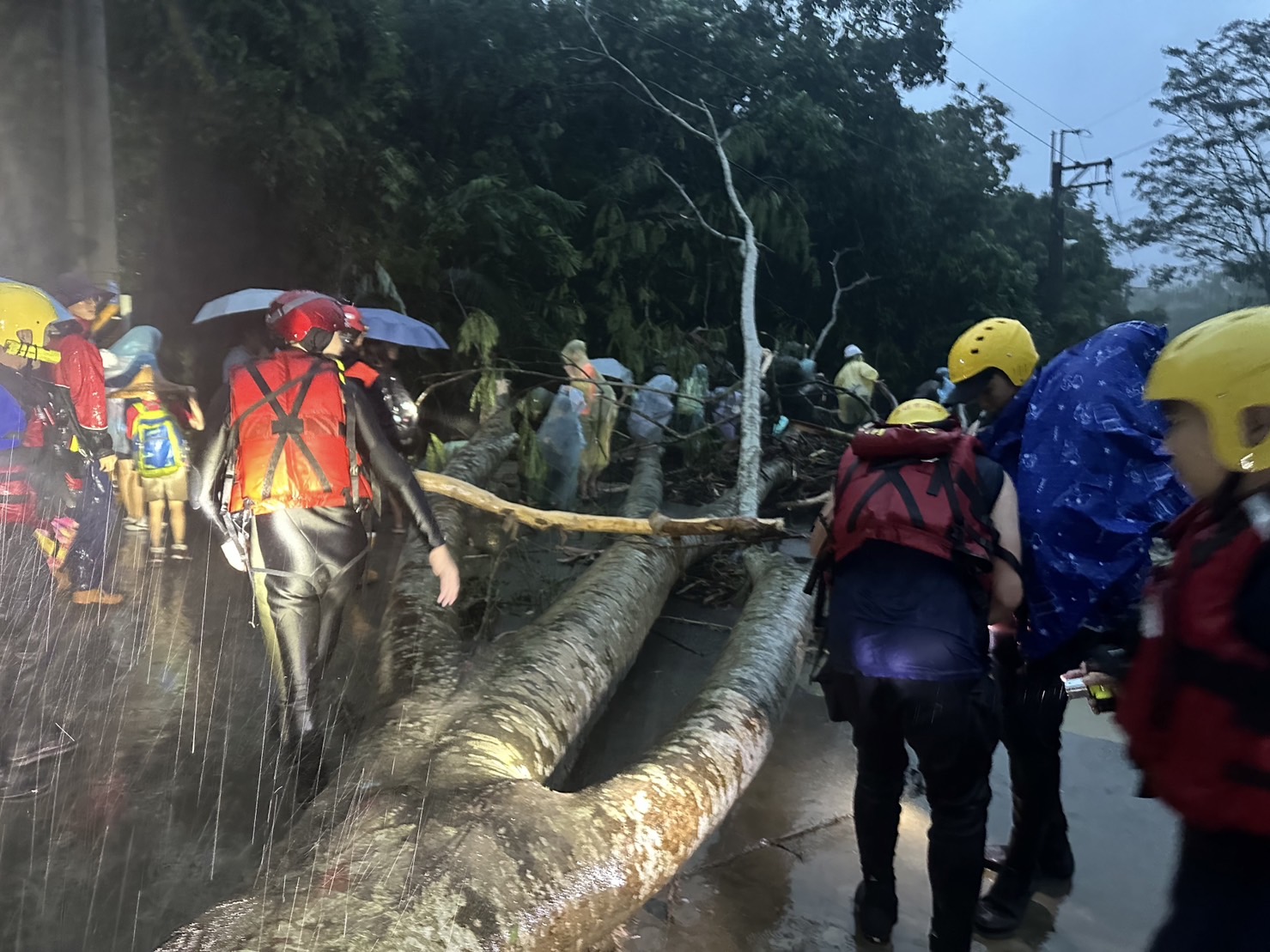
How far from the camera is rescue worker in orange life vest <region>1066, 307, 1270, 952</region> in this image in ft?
3.23

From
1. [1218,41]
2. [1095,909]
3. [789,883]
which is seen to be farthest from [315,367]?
[1218,41]

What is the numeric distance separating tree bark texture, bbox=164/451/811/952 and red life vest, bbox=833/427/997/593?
0.82 metres

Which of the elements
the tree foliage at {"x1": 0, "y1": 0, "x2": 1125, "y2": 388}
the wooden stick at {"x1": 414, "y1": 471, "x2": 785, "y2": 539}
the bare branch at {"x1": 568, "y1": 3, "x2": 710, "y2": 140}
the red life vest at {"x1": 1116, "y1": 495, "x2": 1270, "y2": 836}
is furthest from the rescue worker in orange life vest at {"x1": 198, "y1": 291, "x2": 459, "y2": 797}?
the bare branch at {"x1": 568, "y1": 3, "x2": 710, "y2": 140}

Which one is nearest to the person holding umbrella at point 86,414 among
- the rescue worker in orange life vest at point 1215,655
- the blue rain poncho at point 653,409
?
the rescue worker in orange life vest at point 1215,655

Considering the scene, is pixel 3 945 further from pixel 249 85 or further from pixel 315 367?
pixel 249 85

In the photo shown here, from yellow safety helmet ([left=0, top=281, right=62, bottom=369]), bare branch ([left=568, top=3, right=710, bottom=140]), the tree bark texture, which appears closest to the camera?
the tree bark texture

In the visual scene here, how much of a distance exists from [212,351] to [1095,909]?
3372 millimetres

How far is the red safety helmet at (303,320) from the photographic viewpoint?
1939mm

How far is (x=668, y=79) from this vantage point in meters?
6.81

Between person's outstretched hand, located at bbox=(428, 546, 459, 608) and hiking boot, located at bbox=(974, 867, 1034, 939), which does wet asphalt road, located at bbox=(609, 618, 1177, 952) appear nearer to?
hiking boot, located at bbox=(974, 867, 1034, 939)

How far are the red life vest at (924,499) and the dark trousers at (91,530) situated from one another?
107 inches

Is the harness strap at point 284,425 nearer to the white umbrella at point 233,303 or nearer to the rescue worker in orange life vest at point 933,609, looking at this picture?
the white umbrella at point 233,303

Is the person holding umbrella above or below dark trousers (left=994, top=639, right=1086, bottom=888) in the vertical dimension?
above

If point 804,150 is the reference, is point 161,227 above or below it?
below
